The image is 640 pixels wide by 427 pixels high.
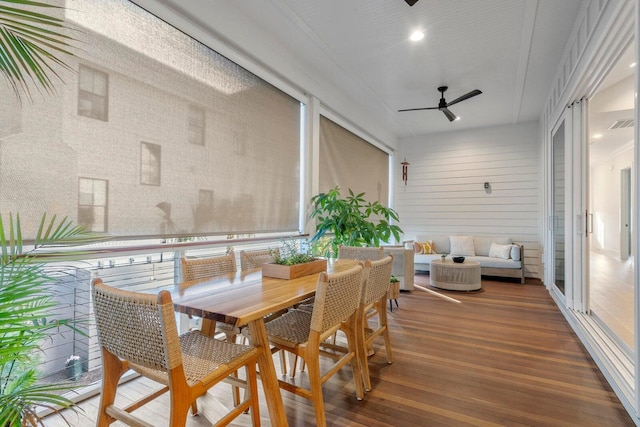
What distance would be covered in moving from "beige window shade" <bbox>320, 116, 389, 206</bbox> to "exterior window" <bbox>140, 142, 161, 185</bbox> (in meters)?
2.43

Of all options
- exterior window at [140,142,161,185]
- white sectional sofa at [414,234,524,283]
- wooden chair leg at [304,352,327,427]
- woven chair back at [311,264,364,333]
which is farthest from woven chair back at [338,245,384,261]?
white sectional sofa at [414,234,524,283]

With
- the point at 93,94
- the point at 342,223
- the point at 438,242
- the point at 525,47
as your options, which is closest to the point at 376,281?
the point at 342,223

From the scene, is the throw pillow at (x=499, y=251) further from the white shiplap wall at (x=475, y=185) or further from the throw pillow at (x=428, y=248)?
the throw pillow at (x=428, y=248)

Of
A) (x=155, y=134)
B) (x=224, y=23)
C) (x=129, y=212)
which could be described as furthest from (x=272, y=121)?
(x=129, y=212)

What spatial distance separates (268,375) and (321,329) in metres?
0.34

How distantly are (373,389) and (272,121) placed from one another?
2732 mm

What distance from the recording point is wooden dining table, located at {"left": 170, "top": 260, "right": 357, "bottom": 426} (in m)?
1.44

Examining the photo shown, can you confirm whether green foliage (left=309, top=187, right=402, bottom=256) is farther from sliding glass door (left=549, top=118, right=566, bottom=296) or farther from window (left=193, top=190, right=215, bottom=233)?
sliding glass door (left=549, top=118, right=566, bottom=296)

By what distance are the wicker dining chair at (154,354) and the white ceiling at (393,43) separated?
2.13 m

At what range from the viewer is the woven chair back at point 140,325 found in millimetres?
1227

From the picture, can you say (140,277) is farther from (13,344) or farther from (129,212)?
(13,344)

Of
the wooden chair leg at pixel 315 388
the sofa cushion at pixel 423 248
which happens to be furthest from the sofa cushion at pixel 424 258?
the wooden chair leg at pixel 315 388

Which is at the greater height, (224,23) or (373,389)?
(224,23)

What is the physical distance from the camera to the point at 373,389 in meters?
2.21
